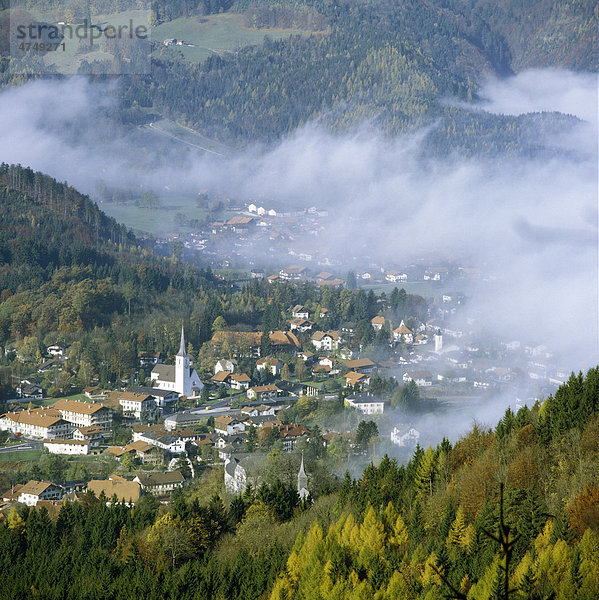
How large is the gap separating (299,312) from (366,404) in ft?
68.8

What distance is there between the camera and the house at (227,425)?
49.9 metres

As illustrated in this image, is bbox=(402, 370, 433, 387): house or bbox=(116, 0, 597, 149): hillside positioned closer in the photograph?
bbox=(402, 370, 433, 387): house

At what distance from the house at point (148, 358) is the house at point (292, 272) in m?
28.1

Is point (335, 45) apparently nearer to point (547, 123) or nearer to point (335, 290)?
point (547, 123)

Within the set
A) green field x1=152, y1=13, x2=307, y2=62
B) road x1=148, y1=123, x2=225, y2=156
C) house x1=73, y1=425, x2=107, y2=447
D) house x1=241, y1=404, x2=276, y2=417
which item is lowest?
house x1=73, y1=425, x2=107, y2=447

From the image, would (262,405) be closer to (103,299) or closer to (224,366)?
(224,366)

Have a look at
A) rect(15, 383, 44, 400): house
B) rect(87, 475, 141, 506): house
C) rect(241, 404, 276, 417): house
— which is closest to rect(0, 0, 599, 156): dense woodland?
rect(15, 383, 44, 400): house

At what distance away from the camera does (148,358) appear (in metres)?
61.7

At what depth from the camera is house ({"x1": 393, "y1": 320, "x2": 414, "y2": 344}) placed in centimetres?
7269

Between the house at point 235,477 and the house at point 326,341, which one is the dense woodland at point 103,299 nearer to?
the house at point 326,341

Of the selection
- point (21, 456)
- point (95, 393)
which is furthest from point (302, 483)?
point (95, 393)

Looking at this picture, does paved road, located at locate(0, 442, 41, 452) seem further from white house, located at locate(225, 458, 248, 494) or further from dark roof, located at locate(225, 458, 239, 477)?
white house, located at locate(225, 458, 248, 494)

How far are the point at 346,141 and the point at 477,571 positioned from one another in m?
140

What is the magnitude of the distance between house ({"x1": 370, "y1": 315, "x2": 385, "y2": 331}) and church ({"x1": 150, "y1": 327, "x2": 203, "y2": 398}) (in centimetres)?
1813
